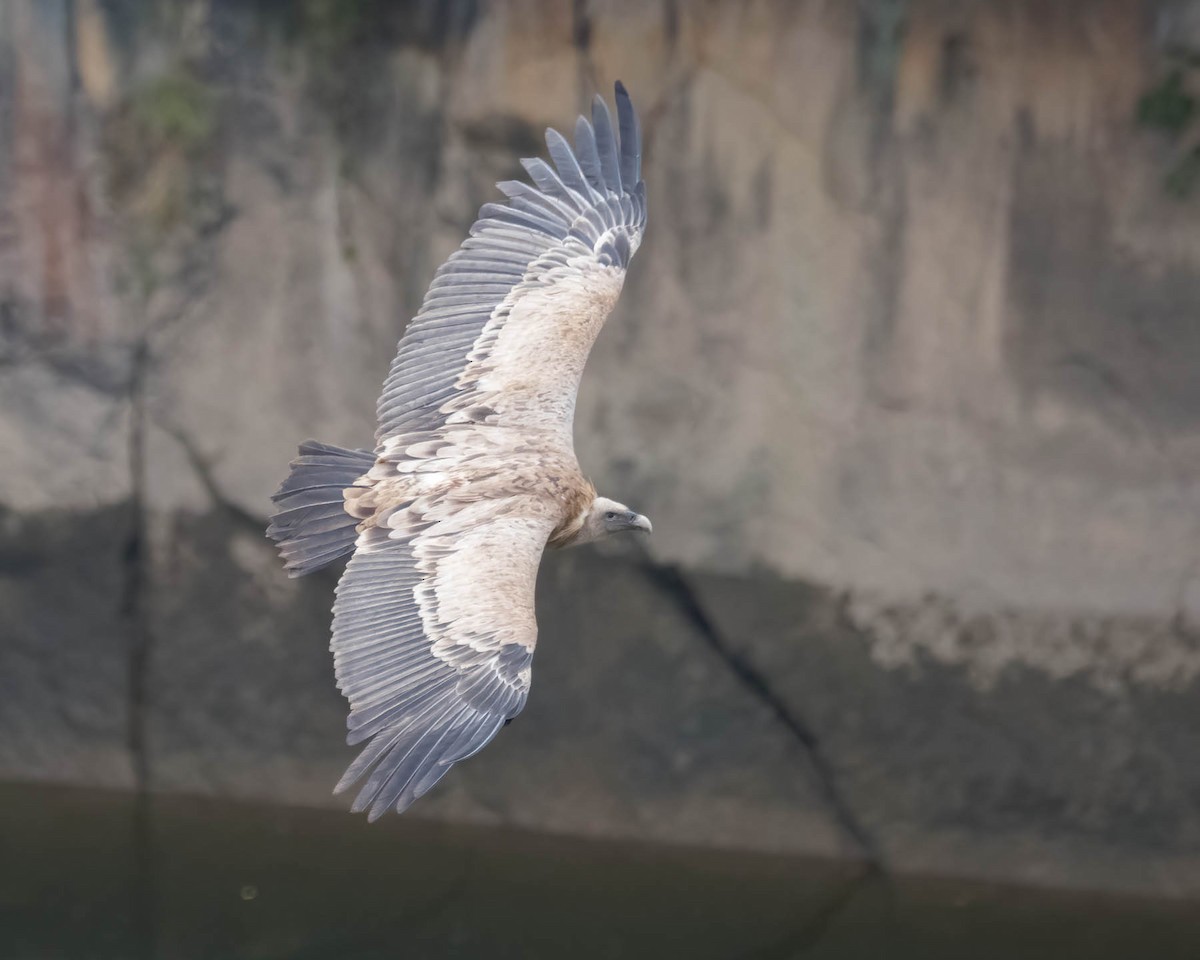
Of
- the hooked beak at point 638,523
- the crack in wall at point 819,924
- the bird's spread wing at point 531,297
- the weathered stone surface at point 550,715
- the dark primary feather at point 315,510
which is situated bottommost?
the crack in wall at point 819,924

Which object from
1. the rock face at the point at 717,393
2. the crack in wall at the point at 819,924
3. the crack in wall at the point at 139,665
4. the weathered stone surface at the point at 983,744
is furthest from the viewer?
the crack in wall at the point at 139,665

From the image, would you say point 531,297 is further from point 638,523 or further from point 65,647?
point 65,647

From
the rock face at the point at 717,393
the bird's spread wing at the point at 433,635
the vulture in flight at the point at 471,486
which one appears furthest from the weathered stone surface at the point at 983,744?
the bird's spread wing at the point at 433,635

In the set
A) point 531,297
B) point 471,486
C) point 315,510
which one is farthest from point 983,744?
point 315,510

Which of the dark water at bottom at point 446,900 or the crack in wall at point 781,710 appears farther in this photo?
the crack in wall at point 781,710

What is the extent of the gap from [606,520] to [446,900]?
2.19 meters

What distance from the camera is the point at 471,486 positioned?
4.29 metres

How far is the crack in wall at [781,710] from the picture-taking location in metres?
6.25

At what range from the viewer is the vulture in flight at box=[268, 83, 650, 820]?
12.3 ft

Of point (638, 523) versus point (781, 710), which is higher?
point (638, 523)

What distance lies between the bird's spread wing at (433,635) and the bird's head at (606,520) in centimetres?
39

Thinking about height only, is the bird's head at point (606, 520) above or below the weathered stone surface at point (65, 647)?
above

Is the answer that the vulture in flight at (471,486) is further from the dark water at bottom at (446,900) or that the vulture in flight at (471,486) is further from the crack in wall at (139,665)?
the dark water at bottom at (446,900)

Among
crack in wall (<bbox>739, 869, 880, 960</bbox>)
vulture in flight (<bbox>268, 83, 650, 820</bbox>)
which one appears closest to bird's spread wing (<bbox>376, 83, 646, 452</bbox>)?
vulture in flight (<bbox>268, 83, 650, 820</bbox>)
